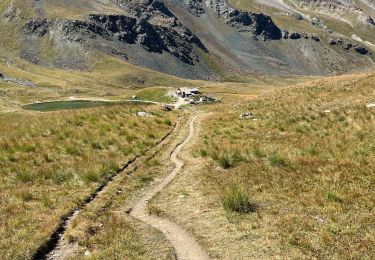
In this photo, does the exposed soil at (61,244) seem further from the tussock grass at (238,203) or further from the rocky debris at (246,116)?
the rocky debris at (246,116)

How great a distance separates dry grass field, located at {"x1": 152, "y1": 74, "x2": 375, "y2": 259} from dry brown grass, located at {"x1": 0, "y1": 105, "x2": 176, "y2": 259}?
12.2 ft

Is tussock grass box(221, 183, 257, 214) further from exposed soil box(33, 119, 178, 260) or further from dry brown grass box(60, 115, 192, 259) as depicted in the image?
exposed soil box(33, 119, 178, 260)

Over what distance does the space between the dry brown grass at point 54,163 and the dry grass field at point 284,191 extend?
373cm

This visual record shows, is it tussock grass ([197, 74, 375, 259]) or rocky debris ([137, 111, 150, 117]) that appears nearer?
tussock grass ([197, 74, 375, 259])

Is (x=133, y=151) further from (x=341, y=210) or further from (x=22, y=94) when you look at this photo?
(x=22, y=94)

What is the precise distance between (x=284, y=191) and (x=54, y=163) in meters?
12.2

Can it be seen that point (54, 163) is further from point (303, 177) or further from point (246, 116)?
point (246, 116)

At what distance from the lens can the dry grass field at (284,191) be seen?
519 inches

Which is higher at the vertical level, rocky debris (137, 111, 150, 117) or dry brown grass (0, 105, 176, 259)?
dry brown grass (0, 105, 176, 259)

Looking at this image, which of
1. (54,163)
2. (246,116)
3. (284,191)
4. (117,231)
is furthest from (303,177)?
(246,116)

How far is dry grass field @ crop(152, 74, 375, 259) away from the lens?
43.2 feet

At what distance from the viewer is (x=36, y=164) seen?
75.2 feet

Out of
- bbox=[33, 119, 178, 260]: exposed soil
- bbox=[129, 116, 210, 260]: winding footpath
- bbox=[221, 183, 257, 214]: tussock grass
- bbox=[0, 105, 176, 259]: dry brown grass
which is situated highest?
bbox=[221, 183, 257, 214]: tussock grass

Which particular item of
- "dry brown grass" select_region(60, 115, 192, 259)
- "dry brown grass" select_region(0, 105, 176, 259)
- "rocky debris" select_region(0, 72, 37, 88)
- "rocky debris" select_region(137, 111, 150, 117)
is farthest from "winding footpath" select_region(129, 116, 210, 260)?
"rocky debris" select_region(0, 72, 37, 88)
